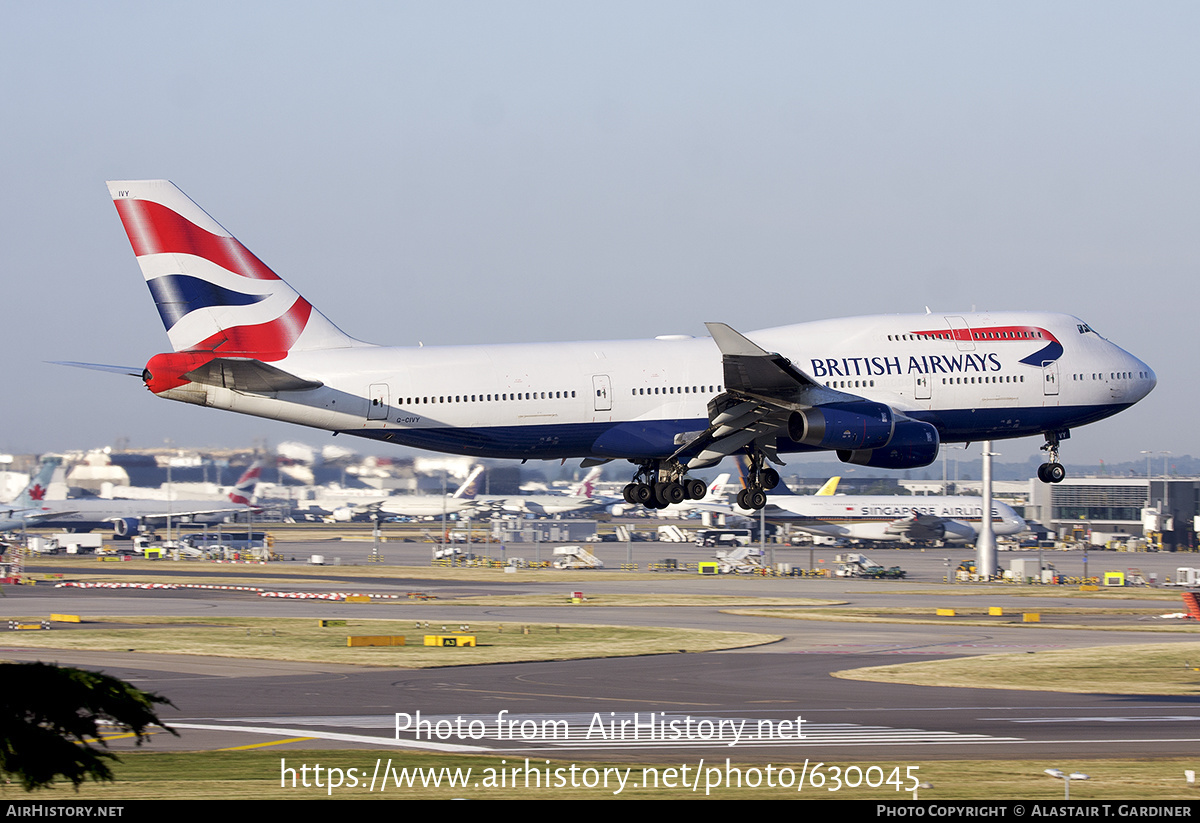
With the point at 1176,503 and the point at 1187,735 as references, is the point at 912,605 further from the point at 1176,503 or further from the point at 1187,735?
the point at 1176,503

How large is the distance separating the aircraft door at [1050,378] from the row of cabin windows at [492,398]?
17.7 meters

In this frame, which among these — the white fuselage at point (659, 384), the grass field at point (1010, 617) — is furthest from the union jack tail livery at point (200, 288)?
the grass field at point (1010, 617)

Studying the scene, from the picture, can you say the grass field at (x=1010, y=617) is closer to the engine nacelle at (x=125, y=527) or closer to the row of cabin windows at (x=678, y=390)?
the row of cabin windows at (x=678, y=390)

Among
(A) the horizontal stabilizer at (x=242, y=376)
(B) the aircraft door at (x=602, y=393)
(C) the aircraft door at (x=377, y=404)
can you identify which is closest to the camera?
(A) the horizontal stabilizer at (x=242, y=376)

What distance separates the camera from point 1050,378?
4938cm

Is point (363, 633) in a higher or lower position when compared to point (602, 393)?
lower

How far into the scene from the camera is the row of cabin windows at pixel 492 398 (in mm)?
44031

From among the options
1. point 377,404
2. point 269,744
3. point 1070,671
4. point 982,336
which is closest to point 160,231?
point 377,404

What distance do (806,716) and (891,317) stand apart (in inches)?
741

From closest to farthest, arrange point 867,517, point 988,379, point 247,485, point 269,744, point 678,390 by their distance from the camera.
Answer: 1. point 269,744
2. point 678,390
3. point 988,379
4. point 247,485
5. point 867,517

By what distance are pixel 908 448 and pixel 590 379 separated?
11.1m

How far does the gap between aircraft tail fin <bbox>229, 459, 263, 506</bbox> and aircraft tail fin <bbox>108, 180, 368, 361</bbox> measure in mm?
52729

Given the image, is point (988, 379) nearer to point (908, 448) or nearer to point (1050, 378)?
point (1050, 378)
